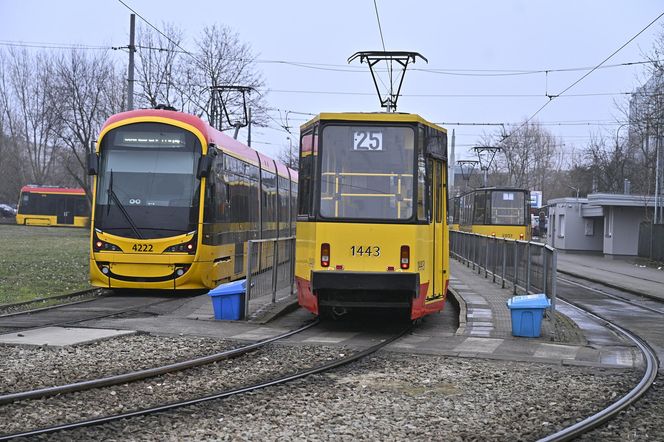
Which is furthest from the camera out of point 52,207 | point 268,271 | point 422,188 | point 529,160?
point 529,160

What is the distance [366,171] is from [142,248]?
6.52 meters

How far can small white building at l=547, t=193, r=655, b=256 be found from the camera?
47.5 m

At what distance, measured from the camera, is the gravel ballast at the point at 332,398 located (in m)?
6.75

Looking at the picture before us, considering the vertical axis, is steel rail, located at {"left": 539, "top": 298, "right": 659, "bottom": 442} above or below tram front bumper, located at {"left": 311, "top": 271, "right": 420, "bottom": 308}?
below

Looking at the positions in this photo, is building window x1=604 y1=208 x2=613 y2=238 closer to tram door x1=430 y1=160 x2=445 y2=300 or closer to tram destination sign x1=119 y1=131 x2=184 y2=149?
tram destination sign x1=119 y1=131 x2=184 y2=149

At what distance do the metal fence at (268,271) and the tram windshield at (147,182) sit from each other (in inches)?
82.4

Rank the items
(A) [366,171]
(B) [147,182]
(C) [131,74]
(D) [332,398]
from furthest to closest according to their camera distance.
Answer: (C) [131,74]
(B) [147,182]
(A) [366,171]
(D) [332,398]

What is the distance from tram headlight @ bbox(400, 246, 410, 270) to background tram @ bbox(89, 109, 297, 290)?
6.39 m

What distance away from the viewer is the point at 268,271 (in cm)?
1563

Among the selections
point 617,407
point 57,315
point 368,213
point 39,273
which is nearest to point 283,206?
point 39,273

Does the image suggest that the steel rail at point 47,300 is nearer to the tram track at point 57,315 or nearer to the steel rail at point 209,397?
the tram track at point 57,315

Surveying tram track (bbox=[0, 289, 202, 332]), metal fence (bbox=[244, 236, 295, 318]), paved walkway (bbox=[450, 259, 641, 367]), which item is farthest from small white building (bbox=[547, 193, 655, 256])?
tram track (bbox=[0, 289, 202, 332])

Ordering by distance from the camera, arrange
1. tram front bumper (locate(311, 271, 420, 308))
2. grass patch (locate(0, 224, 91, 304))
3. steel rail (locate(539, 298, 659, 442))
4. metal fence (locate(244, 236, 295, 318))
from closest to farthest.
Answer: steel rail (locate(539, 298, 659, 442)) → tram front bumper (locate(311, 271, 420, 308)) → metal fence (locate(244, 236, 295, 318)) → grass patch (locate(0, 224, 91, 304))

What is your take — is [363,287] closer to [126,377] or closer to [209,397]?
[126,377]
